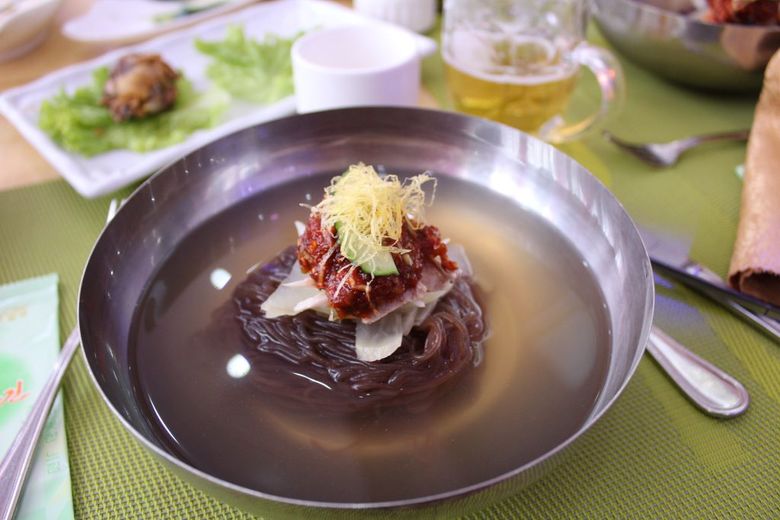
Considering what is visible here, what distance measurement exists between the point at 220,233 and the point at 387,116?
46 centimetres

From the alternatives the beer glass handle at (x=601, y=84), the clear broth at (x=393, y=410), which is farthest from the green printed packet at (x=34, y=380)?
the beer glass handle at (x=601, y=84)

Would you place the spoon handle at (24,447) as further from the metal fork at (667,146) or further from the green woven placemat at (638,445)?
the metal fork at (667,146)

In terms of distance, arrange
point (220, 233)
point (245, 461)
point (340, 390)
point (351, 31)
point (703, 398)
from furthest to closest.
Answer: point (351, 31) → point (220, 233) → point (703, 398) → point (340, 390) → point (245, 461)

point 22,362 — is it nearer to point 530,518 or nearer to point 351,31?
point 530,518

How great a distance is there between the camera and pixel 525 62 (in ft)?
5.82

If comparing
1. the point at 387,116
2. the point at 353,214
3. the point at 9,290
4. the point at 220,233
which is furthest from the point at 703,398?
the point at 9,290

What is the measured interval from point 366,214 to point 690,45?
134cm

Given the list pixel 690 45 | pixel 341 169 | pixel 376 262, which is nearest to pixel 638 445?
pixel 376 262

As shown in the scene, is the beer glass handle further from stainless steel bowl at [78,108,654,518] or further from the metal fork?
stainless steel bowl at [78,108,654,518]

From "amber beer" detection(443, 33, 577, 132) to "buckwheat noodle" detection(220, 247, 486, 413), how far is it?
2.67 ft

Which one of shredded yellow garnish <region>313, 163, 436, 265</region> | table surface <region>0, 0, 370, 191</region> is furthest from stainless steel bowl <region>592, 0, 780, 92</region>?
shredded yellow garnish <region>313, 163, 436, 265</region>

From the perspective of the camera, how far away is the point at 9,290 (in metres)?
1.33

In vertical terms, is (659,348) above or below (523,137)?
below

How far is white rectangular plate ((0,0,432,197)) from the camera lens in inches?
64.1
